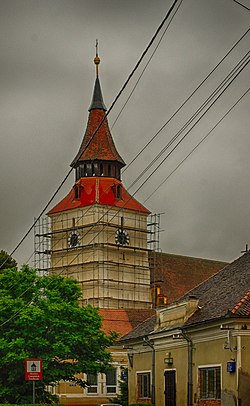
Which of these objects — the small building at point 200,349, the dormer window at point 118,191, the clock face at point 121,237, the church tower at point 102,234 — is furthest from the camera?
the dormer window at point 118,191

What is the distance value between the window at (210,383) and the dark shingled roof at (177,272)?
67.4 meters

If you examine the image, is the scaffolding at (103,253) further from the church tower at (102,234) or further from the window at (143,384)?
the window at (143,384)

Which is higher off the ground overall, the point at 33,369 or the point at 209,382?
the point at 33,369

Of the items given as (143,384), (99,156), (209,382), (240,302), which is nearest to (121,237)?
(99,156)

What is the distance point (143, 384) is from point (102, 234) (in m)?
57.2

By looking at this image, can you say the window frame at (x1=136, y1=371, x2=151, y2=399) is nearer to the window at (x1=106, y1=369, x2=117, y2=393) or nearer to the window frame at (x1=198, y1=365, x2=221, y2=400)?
the window frame at (x1=198, y1=365, x2=221, y2=400)

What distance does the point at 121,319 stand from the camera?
80.0 m

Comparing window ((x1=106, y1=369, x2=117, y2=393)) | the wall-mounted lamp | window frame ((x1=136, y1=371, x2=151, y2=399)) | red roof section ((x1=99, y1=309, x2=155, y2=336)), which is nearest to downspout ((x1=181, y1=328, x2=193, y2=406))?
the wall-mounted lamp

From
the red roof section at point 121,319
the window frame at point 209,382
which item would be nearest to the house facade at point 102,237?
the red roof section at point 121,319

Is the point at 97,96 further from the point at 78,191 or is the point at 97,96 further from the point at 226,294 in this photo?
the point at 226,294

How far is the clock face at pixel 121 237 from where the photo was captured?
97.3m

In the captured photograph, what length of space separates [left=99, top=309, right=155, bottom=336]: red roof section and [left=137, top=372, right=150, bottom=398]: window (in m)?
36.0

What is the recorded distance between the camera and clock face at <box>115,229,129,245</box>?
97.3 m

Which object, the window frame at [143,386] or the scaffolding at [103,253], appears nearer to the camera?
the window frame at [143,386]
